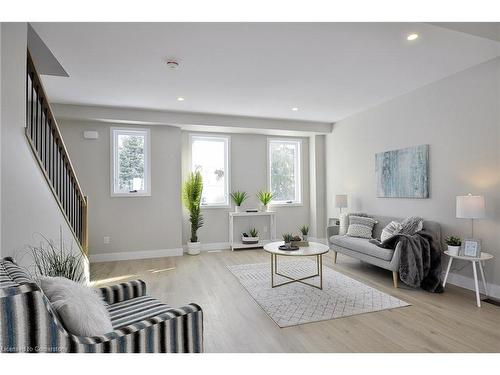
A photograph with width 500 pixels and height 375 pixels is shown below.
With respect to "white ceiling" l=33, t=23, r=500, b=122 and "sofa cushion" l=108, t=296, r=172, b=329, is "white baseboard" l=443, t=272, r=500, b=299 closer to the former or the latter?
"white ceiling" l=33, t=23, r=500, b=122

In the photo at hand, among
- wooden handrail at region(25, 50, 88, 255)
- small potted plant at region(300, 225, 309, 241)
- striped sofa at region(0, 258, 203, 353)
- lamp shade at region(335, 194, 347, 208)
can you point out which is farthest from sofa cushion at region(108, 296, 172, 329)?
small potted plant at region(300, 225, 309, 241)

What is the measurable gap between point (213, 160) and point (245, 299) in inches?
133

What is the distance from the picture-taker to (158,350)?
144 centimetres

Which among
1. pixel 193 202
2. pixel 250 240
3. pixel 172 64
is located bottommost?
pixel 250 240

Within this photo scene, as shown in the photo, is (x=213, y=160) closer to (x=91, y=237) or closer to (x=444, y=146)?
(x=91, y=237)

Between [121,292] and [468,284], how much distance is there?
3.76 metres

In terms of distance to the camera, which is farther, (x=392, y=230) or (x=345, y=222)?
(x=345, y=222)

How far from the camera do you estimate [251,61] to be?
10.1ft

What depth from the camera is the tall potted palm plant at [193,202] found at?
539cm

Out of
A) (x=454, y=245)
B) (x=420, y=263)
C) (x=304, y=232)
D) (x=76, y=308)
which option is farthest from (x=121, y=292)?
(x=304, y=232)

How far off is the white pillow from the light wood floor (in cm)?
102

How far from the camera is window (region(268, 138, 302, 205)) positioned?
639 cm

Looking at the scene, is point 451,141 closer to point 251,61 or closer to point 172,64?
point 251,61
